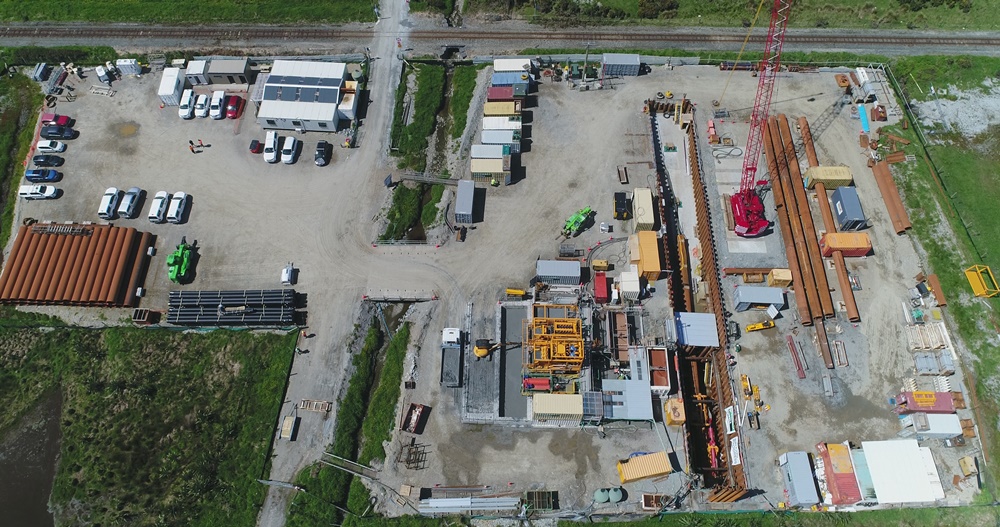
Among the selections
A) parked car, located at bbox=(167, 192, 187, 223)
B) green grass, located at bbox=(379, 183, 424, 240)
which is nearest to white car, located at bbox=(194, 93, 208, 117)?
parked car, located at bbox=(167, 192, 187, 223)

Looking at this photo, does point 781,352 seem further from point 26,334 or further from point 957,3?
point 26,334

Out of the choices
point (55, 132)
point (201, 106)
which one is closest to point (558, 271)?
point (201, 106)

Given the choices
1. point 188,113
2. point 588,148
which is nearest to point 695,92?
point 588,148

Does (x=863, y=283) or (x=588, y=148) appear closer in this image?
(x=863, y=283)

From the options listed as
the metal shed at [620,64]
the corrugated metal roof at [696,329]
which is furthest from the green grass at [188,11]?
the corrugated metal roof at [696,329]

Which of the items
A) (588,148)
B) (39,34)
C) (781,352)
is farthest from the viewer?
(39,34)

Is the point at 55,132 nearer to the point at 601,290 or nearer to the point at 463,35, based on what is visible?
the point at 463,35

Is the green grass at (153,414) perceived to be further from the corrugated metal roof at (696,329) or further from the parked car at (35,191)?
the corrugated metal roof at (696,329)

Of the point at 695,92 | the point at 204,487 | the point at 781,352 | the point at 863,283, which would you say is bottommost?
the point at 204,487
